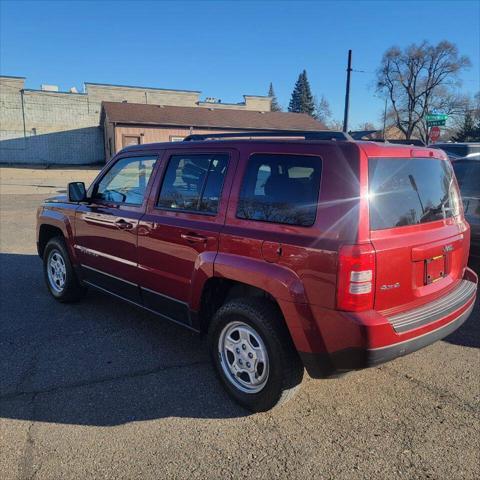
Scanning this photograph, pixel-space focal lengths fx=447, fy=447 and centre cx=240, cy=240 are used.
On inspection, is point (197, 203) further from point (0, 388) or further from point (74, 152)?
point (74, 152)

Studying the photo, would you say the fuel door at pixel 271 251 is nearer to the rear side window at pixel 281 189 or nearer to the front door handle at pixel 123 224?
the rear side window at pixel 281 189

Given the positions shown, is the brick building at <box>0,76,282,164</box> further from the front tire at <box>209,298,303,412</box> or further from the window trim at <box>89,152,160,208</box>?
the front tire at <box>209,298,303,412</box>

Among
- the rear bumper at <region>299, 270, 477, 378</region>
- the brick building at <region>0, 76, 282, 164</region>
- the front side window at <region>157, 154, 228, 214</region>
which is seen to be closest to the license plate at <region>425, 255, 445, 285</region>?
the rear bumper at <region>299, 270, 477, 378</region>

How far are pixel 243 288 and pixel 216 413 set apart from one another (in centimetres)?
90

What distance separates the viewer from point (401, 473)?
8.39 feet

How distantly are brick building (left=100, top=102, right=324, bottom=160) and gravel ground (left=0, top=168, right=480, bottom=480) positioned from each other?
1128 inches

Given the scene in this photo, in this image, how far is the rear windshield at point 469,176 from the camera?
5.68 meters

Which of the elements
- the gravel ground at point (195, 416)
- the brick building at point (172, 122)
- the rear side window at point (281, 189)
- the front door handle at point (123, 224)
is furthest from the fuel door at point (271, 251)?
the brick building at point (172, 122)

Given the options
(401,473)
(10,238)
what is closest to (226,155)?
(401,473)

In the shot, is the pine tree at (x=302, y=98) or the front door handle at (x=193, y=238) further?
the pine tree at (x=302, y=98)

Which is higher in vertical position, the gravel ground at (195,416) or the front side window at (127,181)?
the front side window at (127,181)

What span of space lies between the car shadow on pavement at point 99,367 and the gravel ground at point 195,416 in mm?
13

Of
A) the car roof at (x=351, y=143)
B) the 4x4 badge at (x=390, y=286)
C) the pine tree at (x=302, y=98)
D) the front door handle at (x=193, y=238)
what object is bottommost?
the 4x4 badge at (x=390, y=286)

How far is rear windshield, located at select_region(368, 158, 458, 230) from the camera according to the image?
2.75 meters
